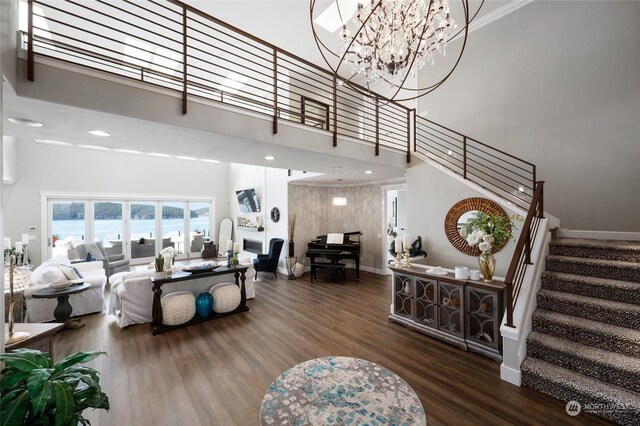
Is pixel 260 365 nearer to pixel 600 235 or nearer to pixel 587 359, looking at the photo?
pixel 587 359

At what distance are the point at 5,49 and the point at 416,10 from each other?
10.7 ft

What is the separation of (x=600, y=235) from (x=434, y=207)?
8.18ft

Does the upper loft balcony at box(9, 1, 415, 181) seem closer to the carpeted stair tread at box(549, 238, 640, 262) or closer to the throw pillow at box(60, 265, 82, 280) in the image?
the carpeted stair tread at box(549, 238, 640, 262)

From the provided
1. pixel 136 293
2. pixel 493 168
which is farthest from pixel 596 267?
pixel 136 293

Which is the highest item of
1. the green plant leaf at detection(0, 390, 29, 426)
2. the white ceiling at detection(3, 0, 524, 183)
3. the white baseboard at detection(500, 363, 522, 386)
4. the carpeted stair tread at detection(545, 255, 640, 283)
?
the white ceiling at detection(3, 0, 524, 183)

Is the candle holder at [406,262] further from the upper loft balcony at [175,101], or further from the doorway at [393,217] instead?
the doorway at [393,217]

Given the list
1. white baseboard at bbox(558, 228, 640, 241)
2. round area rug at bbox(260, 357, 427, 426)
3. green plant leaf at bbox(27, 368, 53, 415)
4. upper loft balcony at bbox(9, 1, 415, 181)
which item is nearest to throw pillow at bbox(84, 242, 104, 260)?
upper loft balcony at bbox(9, 1, 415, 181)

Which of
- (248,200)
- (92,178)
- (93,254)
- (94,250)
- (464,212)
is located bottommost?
(93,254)

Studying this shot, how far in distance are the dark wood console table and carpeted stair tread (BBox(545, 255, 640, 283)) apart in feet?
15.3

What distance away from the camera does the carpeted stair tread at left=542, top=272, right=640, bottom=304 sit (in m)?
2.80

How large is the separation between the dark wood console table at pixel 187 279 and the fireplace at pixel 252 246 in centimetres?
394

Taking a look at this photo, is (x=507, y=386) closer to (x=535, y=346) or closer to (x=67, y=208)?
(x=535, y=346)

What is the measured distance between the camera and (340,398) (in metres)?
1.70

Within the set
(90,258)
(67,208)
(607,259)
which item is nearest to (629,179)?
(607,259)
